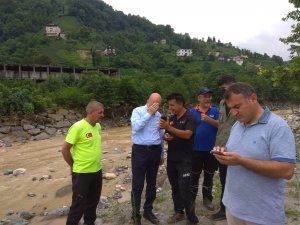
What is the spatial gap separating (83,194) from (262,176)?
9.32 feet

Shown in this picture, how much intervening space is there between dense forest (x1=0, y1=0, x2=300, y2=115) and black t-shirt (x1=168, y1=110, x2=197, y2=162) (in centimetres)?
627

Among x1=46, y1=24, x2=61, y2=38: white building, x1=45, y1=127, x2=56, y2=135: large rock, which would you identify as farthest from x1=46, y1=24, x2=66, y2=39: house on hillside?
x1=45, y1=127, x2=56, y2=135: large rock

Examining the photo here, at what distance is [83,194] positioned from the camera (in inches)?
184

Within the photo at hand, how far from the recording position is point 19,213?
7.07 metres

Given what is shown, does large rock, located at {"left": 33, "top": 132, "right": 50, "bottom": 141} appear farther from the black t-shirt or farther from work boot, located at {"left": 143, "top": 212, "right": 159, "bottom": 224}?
the black t-shirt

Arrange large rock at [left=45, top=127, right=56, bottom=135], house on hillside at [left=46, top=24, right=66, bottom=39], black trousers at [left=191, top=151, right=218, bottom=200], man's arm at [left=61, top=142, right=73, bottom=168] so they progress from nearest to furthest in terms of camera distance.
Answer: man's arm at [left=61, top=142, right=73, bottom=168], black trousers at [left=191, top=151, right=218, bottom=200], large rock at [left=45, top=127, right=56, bottom=135], house on hillside at [left=46, top=24, right=66, bottom=39]

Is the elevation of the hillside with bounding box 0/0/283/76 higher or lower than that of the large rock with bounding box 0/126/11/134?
higher

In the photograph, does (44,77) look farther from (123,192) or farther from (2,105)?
(123,192)

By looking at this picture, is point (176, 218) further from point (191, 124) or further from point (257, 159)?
point (257, 159)

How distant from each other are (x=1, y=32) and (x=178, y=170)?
86.2m

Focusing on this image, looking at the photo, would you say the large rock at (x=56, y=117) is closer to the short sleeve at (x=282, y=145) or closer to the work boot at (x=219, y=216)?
the work boot at (x=219, y=216)

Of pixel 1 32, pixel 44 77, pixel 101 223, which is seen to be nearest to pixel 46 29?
pixel 1 32

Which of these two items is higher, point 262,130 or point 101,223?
point 262,130

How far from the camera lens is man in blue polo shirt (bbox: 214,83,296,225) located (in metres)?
2.43
